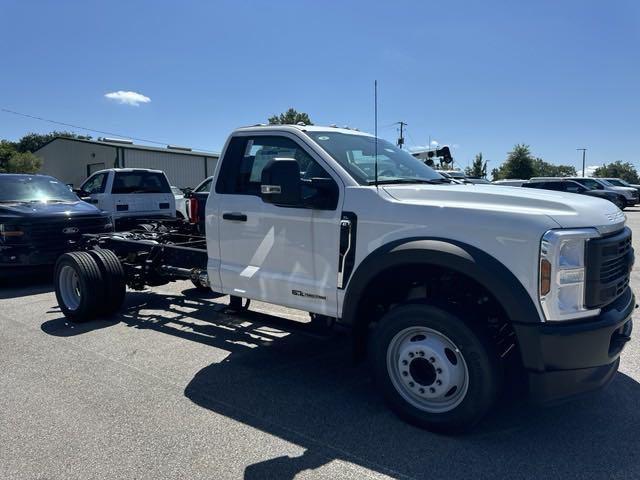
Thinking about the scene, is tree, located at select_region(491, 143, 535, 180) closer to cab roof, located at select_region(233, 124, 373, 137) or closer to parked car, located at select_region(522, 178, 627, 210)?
parked car, located at select_region(522, 178, 627, 210)

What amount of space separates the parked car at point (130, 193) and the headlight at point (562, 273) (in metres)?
10.7

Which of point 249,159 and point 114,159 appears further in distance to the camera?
point 114,159

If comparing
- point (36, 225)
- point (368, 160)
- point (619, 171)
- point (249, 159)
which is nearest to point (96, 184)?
point (36, 225)

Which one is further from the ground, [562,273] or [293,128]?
[293,128]

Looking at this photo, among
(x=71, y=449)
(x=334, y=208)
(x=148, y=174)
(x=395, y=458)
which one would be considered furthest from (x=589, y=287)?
(x=148, y=174)

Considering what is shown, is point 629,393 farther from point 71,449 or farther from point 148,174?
point 148,174

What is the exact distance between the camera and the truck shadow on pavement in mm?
2996

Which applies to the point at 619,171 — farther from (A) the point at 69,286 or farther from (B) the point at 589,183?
(A) the point at 69,286

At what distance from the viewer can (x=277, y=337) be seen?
18.1 feet

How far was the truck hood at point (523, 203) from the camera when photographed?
3.09 meters

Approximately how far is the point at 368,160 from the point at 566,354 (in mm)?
2167

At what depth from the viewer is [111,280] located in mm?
6125

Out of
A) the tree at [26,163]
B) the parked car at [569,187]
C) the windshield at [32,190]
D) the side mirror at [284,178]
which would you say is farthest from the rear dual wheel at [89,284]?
the tree at [26,163]

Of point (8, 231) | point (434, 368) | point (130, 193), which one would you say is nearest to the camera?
point (434, 368)
